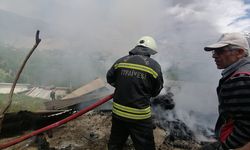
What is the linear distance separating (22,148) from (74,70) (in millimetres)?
8360

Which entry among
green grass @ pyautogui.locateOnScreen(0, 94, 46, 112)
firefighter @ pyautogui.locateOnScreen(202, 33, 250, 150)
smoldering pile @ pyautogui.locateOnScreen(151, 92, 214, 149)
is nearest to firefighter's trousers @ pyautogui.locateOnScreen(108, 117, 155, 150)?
firefighter @ pyautogui.locateOnScreen(202, 33, 250, 150)

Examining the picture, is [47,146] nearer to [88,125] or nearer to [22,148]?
[22,148]

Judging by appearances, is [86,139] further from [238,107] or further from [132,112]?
[238,107]

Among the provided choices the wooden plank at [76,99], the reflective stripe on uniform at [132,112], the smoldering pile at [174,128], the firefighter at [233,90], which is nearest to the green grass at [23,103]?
the wooden plank at [76,99]

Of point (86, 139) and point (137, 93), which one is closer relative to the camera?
point (137, 93)

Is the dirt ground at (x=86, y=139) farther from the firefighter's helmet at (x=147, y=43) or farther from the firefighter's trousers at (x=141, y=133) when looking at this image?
the firefighter's helmet at (x=147, y=43)

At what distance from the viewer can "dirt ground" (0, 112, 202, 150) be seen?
16.6 ft

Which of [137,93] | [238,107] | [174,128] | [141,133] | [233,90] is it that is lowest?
[174,128]

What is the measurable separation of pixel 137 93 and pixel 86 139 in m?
2.55

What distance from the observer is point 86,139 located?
5.44m

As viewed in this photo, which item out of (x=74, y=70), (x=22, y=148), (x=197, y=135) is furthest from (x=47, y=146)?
(x=74, y=70)

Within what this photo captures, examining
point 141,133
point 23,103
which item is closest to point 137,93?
point 141,133

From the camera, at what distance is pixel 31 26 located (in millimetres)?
29312

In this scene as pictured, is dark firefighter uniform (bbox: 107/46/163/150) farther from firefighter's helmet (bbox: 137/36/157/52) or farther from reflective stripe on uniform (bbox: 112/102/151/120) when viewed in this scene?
firefighter's helmet (bbox: 137/36/157/52)
